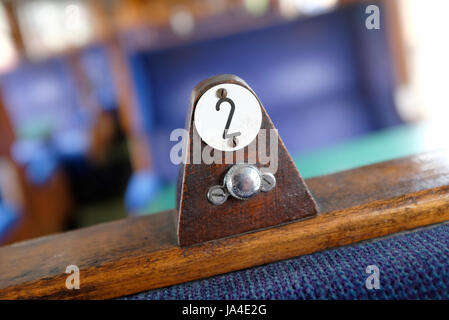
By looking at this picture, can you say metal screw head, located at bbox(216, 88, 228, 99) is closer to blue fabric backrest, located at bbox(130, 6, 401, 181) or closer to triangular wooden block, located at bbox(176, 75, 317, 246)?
triangular wooden block, located at bbox(176, 75, 317, 246)

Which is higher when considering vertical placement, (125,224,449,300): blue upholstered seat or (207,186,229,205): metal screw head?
(207,186,229,205): metal screw head

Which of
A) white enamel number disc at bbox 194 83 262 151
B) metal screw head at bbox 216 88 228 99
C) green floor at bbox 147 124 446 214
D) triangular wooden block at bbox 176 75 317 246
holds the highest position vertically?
green floor at bbox 147 124 446 214

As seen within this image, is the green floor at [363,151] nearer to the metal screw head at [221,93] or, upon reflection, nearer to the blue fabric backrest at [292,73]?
the blue fabric backrest at [292,73]

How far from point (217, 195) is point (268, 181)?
8 centimetres

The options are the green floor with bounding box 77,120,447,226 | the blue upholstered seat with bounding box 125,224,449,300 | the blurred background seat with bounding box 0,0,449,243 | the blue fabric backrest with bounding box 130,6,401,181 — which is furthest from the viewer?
the blue fabric backrest with bounding box 130,6,401,181

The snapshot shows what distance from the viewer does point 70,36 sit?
212 inches

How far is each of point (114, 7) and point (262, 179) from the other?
211 inches

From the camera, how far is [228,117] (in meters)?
0.60

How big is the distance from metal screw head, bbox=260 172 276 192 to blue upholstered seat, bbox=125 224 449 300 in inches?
4.7

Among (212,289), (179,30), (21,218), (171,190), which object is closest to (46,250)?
(212,289)

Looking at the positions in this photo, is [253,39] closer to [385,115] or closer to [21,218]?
[385,115]

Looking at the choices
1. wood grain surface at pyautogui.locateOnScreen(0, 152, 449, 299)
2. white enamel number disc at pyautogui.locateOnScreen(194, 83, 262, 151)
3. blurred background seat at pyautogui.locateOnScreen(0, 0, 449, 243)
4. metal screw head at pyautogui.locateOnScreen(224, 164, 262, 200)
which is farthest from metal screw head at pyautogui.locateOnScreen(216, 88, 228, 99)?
blurred background seat at pyautogui.locateOnScreen(0, 0, 449, 243)

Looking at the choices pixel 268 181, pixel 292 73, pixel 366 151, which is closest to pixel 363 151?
pixel 366 151

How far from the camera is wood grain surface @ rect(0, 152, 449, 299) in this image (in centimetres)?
60
